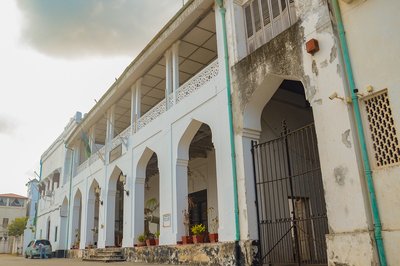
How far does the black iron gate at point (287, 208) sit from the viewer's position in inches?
324

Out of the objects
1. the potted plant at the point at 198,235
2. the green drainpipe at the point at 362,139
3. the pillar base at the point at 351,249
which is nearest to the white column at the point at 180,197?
the potted plant at the point at 198,235

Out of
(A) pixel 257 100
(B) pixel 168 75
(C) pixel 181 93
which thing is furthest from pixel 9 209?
(A) pixel 257 100

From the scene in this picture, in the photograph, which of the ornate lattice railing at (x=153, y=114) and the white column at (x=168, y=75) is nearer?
the white column at (x=168, y=75)

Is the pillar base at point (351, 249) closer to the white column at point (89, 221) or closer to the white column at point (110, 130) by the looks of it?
the white column at point (110, 130)

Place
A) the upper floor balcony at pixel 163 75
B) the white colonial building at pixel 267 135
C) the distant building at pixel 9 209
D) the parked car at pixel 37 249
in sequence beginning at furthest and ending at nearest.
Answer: the distant building at pixel 9 209 → the parked car at pixel 37 249 → the upper floor balcony at pixel 163 75 → the white colonial building at pixel 267 135

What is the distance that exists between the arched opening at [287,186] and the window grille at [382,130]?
212 centimetres

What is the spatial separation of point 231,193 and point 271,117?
11.6 ft

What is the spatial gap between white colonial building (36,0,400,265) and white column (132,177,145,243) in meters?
0.04

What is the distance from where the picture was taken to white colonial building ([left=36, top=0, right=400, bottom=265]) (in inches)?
237

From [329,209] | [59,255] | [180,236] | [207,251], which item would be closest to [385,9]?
[329,209]

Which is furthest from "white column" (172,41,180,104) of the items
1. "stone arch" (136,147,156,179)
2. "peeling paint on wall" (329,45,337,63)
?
"peeling paint on wall" (329,45,337,63)

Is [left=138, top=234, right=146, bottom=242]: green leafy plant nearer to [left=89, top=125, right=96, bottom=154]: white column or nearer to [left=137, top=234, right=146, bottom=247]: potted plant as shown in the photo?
[left=137, top=234, right=146, bottom=247]: potted plant

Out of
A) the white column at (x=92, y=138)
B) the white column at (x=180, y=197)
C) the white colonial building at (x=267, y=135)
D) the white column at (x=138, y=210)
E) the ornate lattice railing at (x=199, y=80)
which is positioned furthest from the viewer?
the white column at (x=92, y=138)

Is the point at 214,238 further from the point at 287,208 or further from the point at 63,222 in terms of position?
the point at 63,222
